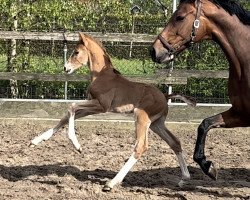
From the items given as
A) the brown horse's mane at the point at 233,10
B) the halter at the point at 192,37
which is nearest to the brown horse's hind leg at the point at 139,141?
the halter at the point at 192,37

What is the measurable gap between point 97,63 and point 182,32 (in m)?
1.55

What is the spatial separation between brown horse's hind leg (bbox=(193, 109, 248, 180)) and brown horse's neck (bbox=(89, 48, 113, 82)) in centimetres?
157

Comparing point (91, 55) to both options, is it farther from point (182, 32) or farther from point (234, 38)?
point (234, 38)

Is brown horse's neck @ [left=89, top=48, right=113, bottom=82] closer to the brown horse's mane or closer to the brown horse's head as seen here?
the brown horse's head

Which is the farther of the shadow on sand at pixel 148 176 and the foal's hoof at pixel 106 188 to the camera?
the shadow on sand at pixel 148 176

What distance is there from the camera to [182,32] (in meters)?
5.44

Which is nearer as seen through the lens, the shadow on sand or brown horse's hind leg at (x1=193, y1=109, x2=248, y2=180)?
brown horse's hind leg at (x1=193, y1=109, x2=248, y2=180)

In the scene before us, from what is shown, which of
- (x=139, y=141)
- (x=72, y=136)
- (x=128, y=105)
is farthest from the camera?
(x=128, y=105)

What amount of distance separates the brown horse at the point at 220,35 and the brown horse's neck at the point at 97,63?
1.35 m

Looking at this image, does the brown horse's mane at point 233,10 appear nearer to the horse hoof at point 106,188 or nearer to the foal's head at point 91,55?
the foal's head at point 91,55

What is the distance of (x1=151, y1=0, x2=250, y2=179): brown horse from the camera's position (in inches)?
213

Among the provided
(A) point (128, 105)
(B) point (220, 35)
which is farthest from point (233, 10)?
(A) point (128, 105)

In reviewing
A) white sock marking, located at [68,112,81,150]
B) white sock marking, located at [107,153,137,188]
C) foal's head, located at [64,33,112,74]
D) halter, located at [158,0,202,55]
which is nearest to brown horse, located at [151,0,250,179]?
halter, located at [158,0,202,55]

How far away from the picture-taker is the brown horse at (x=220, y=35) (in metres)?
5.40
